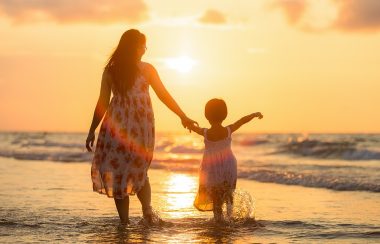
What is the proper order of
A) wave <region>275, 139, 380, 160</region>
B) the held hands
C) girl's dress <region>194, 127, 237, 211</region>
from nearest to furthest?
the held hands → girl's dress <region>194, 127, 237, 211</region> → wave <region>275, 139, 380, 160</region>

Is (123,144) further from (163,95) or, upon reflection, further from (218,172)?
(218,172)

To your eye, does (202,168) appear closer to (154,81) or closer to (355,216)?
(154,81)

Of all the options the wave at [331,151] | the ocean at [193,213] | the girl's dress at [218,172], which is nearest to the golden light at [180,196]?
the ocean at [193,213]

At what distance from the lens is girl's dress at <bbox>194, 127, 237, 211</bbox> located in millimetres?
7406

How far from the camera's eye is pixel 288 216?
8055mm

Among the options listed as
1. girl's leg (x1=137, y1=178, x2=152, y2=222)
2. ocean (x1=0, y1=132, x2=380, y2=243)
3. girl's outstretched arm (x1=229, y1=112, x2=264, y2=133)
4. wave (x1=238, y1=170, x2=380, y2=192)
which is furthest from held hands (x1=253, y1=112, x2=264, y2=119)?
wave (x1=238, y1=170, x2=380, y2=192)

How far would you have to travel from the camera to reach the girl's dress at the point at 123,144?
21.8ft

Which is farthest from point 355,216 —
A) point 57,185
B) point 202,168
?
point 57,185

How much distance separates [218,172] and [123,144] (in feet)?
4.40

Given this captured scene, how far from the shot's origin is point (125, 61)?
664 cm

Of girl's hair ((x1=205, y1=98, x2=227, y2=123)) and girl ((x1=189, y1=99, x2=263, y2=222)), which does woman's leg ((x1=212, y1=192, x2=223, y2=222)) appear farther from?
girl's hair ((x1=205, y1=98, x2=227, y2=123))

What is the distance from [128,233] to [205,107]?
1.81 metres

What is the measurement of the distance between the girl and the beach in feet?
0.79

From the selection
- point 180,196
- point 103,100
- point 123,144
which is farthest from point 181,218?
point 180,196
